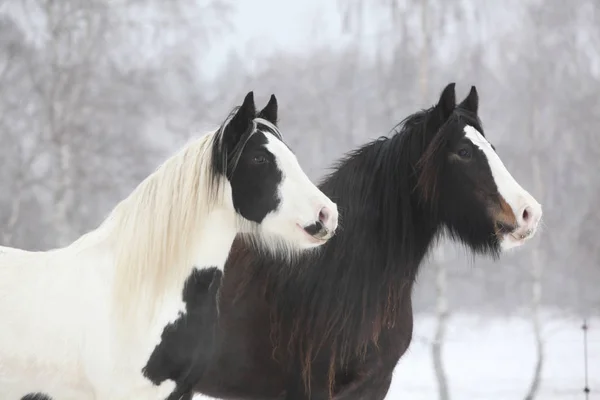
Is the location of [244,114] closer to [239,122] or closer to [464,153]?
[239,122]

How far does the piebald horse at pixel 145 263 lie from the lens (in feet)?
9.29

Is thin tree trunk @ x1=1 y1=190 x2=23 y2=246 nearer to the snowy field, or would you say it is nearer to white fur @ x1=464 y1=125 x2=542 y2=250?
the snowy field

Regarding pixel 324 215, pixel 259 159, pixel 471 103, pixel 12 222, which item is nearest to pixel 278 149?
pixel 259 159

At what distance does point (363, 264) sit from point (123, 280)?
48.0 inches

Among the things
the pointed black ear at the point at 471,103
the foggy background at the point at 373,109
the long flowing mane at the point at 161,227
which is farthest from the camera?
the foggy background at the point at 373,109

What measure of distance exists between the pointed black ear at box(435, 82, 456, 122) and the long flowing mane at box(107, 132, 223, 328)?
46.9 inches

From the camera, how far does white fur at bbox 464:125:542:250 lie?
11.0 ft

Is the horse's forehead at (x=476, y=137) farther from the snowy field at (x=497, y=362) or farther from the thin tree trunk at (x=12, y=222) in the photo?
the thin tree trunk at (x=12, y=222)

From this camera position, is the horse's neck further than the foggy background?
No

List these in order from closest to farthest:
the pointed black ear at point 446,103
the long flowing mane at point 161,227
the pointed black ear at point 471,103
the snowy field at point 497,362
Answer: the long flowing mane at point 161,227 < the pointed black ear at point 446,103 < the pointed black ear at point 471,103 < the snowy field at point 497,362

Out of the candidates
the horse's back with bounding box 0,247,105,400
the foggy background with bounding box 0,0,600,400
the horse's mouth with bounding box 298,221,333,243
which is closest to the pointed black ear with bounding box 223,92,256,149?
the horse's mouth with bounding box 298,221,333,243

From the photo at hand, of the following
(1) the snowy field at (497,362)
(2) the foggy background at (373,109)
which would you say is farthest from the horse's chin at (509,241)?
(2) the foggy background at (373,109)

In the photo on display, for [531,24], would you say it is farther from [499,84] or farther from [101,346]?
[101,346]

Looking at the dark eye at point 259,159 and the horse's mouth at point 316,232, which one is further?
the dark eye at point 259,159
